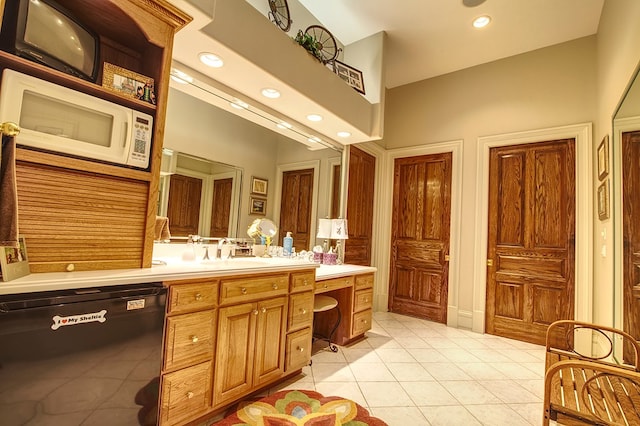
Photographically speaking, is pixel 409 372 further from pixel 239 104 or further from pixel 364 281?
pixel 239 104

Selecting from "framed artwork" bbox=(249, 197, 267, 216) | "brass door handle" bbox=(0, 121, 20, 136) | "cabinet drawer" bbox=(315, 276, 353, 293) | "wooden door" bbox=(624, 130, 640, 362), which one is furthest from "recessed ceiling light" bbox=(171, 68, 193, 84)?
"wooden door" bbox=(624, 130, 640, 362)

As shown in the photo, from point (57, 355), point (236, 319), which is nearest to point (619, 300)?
point (236, 319)

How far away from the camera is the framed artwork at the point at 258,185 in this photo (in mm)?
2835

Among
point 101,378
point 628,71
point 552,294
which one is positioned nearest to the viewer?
point 101,378

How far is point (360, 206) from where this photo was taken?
421 cm

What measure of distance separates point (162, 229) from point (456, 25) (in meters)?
3.53

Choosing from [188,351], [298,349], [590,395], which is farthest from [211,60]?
[590,395]

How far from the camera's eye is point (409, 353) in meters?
2.94

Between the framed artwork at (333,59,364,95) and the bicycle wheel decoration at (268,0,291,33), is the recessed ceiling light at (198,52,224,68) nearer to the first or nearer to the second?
the bicycle wheel decoration at (268,0,291,33)

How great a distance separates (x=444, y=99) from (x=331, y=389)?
388 cm

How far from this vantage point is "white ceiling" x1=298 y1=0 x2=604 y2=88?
3.01m

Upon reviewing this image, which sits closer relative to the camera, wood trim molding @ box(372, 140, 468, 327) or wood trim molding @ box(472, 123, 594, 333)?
wood trim molding @ box(472, 123, 594, 333)

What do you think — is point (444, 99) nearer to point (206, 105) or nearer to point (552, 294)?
point (552, 294)

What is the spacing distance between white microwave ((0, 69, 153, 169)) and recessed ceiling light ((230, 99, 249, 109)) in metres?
1.05
